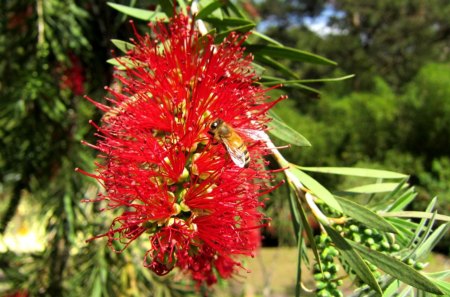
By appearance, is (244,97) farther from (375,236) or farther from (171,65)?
(375,236)

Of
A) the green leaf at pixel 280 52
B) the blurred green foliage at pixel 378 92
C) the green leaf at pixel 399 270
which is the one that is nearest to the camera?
the green leaf at pixel 399 270

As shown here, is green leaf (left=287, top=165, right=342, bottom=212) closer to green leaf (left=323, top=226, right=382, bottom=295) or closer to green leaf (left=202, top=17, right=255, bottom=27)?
green leaf (left=323, top=226, right=382, bottom=295)

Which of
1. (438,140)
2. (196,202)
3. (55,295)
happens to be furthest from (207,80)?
(438,140)

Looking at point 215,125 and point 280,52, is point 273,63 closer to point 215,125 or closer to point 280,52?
point 280,52

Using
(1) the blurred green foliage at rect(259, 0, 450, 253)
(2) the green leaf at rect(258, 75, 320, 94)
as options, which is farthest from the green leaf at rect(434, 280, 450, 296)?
(1) the blurred green foliage at rect(259, 0, 450, 253)

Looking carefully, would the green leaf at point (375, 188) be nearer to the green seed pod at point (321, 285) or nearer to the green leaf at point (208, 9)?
the green seed pod at point (321, 285)

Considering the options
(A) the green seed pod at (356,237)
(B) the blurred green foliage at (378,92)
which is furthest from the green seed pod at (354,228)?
(B) the blurred green foliage at (378,92)

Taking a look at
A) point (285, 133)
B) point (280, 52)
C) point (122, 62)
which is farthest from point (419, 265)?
point (122, 62)
